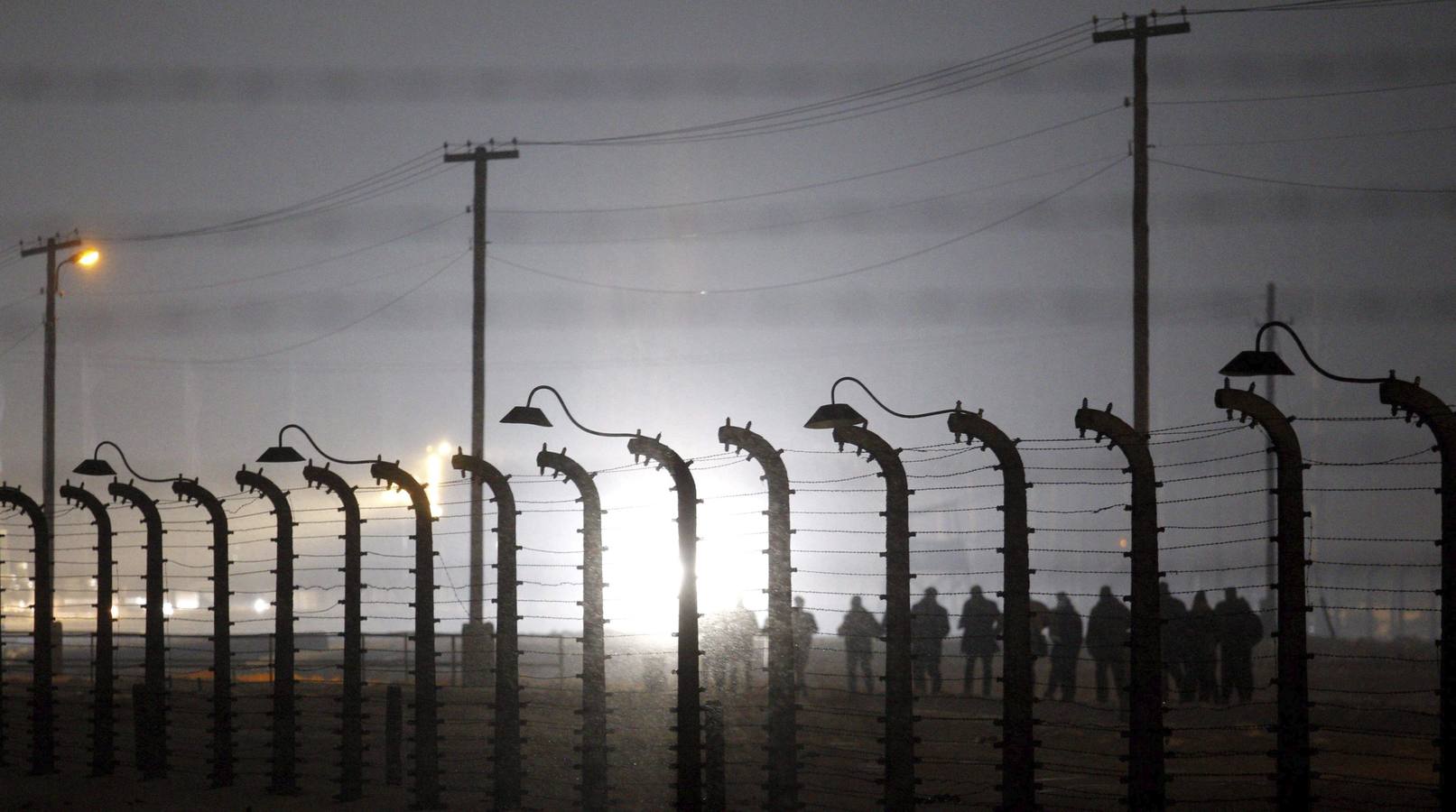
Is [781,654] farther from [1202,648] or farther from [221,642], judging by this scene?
[1202,648]

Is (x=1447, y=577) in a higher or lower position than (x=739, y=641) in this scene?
higher

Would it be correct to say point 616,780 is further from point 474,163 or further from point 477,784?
point 474,163

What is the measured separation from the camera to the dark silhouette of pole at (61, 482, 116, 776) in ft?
57.7

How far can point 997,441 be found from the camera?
10.2 metres

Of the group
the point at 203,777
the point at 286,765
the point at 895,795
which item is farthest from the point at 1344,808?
the point at 203,777

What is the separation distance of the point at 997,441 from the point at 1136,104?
11.2 meters

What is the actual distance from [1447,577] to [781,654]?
4627 millimetres

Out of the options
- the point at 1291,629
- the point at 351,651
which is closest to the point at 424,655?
the point at 351,651

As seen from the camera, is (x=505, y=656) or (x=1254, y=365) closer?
(x=1254, y=365)

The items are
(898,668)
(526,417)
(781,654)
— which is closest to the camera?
(898,668)

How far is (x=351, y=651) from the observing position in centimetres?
1505

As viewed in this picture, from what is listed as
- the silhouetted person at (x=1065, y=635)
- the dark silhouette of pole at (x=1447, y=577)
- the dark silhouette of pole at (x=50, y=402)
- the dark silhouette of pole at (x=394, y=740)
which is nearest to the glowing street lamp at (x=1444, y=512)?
the dark silhouette of pole at (x=1447, y=577)

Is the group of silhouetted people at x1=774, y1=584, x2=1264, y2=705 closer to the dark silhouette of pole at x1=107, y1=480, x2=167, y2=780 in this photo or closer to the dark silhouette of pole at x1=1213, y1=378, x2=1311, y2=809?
the dark silhouette of pole at x1=107, y1=480, x2=167, y2=780

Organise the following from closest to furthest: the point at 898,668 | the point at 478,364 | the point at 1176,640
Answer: the point at 898,668, the point at 1176,640, the point at 478,364
